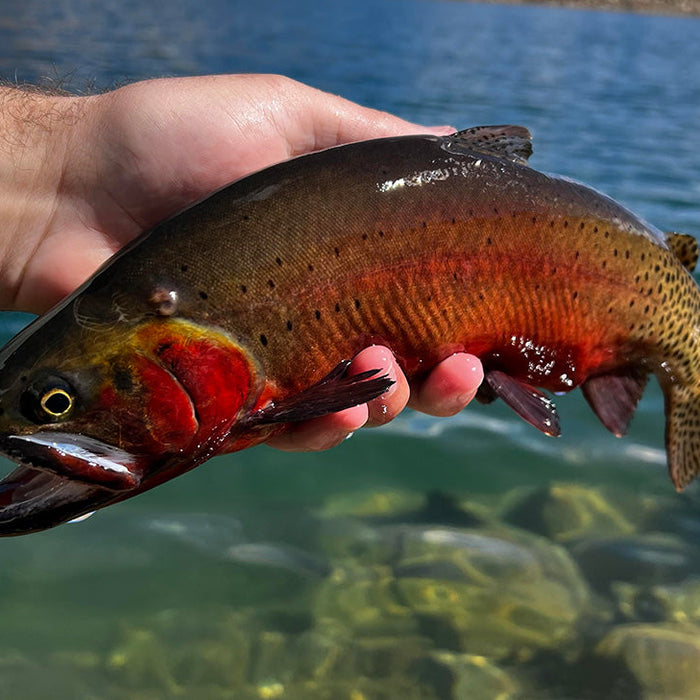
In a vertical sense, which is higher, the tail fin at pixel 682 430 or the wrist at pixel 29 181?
the wrist at pixel 29 181

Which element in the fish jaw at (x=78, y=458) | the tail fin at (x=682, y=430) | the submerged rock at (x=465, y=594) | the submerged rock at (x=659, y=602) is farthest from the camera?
the submerged rock at (x=659, y=602)

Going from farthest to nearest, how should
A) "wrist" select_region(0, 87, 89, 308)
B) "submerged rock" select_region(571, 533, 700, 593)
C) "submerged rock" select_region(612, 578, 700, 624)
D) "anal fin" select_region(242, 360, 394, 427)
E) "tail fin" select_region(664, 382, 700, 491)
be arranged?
"submerged rock" select_region(571, 533, 700, 593)
"submerged rock" select_region(612, 578, 700, 624)
"wrist" select_region(0, 87, 89, 308)
"tail fin" select_region(664, 382, 700, 491)
"anal fin" select_region(242, 360, 394, 427)

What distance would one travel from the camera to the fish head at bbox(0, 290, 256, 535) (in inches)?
101

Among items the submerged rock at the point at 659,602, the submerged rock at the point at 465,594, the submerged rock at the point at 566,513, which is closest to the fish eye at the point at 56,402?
the submerged rock at the point at 465,594

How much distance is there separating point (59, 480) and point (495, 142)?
6.59 ft

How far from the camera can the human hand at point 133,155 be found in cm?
402

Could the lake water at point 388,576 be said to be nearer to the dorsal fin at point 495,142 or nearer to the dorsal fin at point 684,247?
the dorsal fin at point 684,247

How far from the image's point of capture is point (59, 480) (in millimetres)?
2650

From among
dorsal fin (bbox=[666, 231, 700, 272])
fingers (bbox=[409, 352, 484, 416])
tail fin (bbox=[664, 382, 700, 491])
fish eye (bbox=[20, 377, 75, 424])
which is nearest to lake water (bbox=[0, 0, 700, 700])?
tail fin (bbox=[664, 382, 700, 491])

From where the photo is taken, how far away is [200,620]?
16.7 feet

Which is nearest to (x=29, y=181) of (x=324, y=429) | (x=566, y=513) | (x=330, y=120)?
(x=330, y=120)

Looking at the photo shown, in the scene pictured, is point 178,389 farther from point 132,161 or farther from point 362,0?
point 362,0

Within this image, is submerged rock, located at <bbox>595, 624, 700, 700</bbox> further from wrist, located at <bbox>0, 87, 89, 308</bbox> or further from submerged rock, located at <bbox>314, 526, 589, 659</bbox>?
wrist, located at <bbox>0, 87, 89, 308</bbox>

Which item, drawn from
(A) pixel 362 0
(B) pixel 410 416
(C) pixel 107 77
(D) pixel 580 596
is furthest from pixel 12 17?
(A) pixel 362 0
